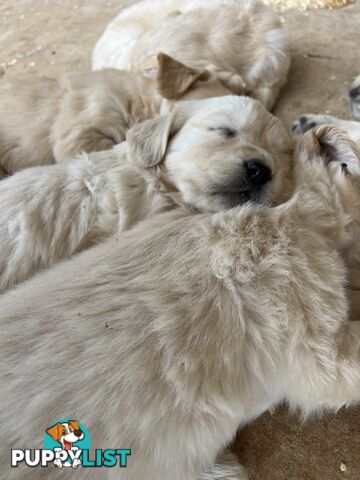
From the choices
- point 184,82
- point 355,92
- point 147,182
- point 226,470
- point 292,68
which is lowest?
point 226,470

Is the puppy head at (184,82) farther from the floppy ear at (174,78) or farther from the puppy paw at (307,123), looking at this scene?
the puppy paw at (307,123)

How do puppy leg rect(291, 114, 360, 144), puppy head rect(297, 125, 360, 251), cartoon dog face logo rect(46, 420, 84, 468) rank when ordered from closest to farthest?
cartoon dog face logo rect(46, 420, 84, 468) < puppy head rect(297, 125, 360, 251) < puppy leg rect(291, 114, 360, 144)

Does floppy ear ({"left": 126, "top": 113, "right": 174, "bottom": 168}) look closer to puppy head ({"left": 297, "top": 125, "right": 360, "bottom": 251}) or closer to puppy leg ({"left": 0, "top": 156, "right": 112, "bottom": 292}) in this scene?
puppy leg ({"left": 0, "top": 156, "right": 112, "bottom": 292})

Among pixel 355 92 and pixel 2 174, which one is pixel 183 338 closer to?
pixel 2 174

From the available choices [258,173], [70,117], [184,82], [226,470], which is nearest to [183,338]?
[226,470]

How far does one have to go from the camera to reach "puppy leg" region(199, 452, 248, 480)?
1.69 metres

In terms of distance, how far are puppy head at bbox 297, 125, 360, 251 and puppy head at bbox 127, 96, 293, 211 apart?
15cm

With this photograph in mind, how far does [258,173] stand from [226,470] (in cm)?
110

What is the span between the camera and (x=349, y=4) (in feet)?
13.1

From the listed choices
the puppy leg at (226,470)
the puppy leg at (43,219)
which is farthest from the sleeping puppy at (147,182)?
the puppy leg at (226,470)

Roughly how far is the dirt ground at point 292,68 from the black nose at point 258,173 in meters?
0.89

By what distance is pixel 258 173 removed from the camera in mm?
1992

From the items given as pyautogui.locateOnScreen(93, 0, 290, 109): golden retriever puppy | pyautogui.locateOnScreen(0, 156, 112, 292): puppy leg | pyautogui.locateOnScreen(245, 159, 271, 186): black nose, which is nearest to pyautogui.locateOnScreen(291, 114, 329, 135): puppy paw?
pyautogui.locateOnScreen(93, 0, 290, 109): golden retriever puppy

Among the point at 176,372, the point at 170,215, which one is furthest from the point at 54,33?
the point at 176,372
